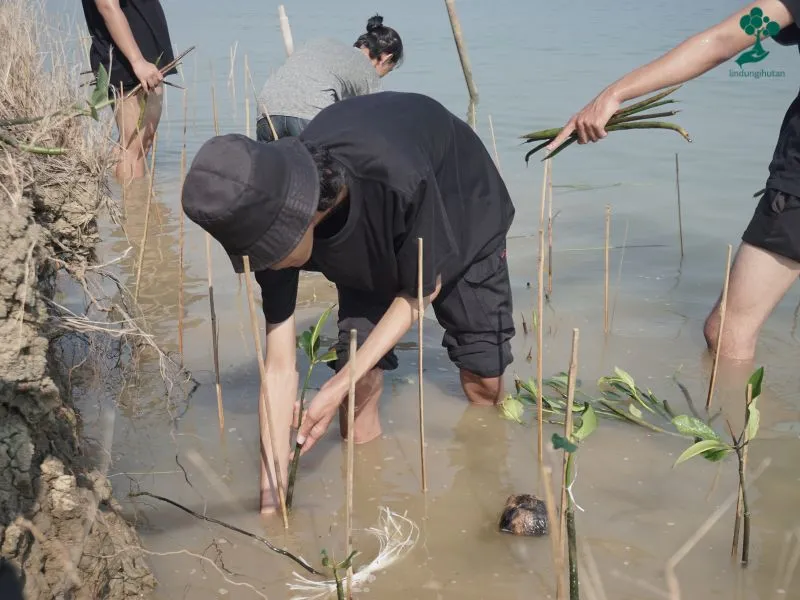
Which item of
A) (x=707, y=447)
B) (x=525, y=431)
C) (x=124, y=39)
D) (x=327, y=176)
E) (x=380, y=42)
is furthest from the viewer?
(x=124, y=39)

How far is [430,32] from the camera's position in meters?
16.5

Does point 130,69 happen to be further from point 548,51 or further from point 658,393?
point 548,51

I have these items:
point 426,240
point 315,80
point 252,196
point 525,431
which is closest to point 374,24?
point 315,80

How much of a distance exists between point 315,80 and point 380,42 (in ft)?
1.76

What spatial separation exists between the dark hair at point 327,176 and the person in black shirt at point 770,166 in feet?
2.70

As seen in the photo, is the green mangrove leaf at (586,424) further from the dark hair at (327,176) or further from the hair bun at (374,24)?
the hair bun at (374,24)

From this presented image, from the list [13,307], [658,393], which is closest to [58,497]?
[13,307]

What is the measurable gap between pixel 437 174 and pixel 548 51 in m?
11.4

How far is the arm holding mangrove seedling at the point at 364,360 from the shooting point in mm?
2740

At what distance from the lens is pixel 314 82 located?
502cm

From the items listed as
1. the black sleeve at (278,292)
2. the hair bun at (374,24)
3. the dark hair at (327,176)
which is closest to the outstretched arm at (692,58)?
the dark hair at (327,176)

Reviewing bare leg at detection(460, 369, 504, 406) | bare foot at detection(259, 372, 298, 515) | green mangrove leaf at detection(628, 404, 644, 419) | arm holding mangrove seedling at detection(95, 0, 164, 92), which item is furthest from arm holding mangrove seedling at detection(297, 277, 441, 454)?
Answer: arm holding mangrove seedling at detection(95, 0, 164, 92)

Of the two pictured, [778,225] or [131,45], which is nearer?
[778,225]

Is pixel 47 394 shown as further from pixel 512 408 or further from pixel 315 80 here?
pixel 315 80
